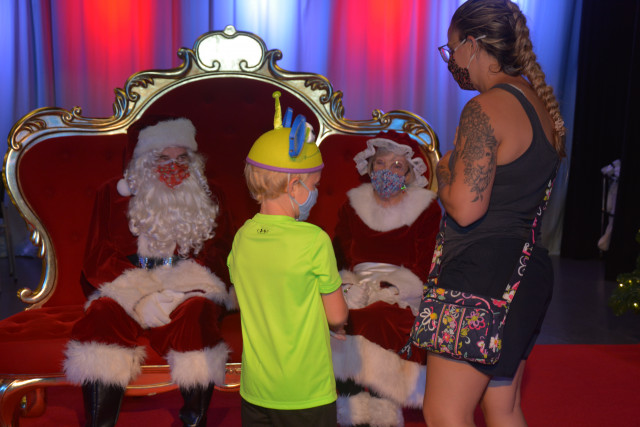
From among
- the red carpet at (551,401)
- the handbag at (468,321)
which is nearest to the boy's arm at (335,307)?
the handbag at (468,321)

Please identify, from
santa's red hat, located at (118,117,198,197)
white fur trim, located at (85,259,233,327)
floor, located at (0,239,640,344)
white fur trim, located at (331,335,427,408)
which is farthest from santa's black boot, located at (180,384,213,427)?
floor, located at (0,239,640,344)

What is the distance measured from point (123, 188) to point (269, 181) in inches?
60.2

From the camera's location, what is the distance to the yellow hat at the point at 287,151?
5.72 feet

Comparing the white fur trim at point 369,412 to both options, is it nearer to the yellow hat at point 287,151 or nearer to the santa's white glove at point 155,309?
the santa's white glove at point 155,309

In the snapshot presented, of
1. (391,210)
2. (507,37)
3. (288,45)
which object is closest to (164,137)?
(391,210)

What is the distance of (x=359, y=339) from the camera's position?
269 centimetres

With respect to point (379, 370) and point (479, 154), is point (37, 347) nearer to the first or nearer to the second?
point (379, 370)

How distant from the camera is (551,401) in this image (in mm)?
3254

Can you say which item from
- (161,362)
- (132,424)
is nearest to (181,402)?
(132,424)

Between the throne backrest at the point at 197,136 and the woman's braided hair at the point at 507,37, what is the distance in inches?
69.2

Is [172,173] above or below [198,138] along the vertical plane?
below

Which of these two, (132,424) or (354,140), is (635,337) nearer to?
(354,140)

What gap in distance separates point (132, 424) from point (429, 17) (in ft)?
21.3

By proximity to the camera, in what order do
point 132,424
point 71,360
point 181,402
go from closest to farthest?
point 71,360 < point 132,424 < point 181,402
